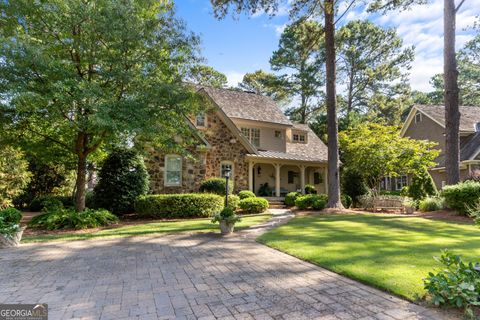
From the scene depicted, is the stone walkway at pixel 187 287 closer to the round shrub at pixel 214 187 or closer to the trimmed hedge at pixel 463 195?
the round shrub at pixel 214 187

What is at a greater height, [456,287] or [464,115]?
[464,115]

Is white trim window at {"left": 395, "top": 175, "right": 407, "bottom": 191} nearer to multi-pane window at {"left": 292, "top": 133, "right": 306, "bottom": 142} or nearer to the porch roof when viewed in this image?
the porch roof

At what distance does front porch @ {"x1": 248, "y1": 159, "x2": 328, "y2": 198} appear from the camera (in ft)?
64.2

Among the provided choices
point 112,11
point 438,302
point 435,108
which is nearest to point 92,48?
point 112,11

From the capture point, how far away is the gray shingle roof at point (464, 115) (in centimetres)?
2282

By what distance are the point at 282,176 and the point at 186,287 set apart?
60.8 ft

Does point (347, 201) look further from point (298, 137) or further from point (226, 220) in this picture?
point (226, 220)

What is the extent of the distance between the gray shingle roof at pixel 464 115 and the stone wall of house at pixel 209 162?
17884 millimetres

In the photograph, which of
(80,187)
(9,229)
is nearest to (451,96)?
(80,187)

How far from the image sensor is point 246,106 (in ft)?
69.0

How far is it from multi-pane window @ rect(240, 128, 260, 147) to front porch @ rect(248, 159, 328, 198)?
5.05 ft

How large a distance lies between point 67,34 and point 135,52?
83.1 inches

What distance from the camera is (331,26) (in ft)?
46.3

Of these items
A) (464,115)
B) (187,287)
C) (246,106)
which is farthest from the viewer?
(464,115)
